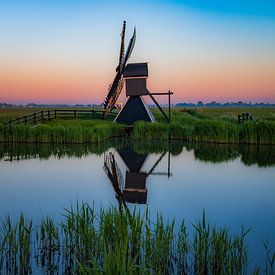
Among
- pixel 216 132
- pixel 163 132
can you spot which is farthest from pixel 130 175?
pixel 163 132

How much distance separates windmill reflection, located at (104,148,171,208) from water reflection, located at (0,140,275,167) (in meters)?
1.05

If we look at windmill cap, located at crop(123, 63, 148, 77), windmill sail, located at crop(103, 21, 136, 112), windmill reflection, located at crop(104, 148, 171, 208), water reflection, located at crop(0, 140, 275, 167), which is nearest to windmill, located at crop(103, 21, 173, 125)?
windmill cap, located at crop(123, 63, 148, 77)

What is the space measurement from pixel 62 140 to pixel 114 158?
236 inches

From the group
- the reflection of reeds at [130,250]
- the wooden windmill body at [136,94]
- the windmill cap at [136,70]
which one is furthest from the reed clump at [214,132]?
the reflection of reeds at [130,250]

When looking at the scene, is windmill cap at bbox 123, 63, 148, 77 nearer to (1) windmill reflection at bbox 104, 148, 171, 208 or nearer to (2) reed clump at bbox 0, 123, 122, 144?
(2) reed clump at bbox 0, 123, 122, 144

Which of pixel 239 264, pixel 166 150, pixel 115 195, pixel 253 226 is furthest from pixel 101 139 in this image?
pixel 239 264

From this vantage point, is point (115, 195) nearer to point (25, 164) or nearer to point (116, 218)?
point (116, 218)

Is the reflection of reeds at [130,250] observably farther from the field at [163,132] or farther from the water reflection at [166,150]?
the field at [163,132]

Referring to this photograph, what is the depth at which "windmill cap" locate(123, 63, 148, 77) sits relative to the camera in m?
21.9

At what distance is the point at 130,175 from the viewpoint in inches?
413

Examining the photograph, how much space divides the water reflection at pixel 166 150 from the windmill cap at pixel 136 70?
5442mm

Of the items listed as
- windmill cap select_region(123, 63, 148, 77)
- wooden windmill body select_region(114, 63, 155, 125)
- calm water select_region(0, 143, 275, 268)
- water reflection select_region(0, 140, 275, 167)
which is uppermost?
windmill cap select_region(123, 63, 148, 77)

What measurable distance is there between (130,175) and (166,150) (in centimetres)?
602

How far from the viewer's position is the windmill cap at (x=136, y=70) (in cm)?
2189
